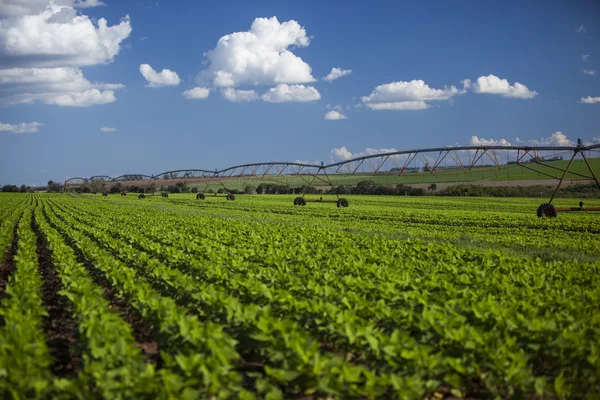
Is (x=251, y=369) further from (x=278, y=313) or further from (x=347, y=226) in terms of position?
(x=347, y=226)

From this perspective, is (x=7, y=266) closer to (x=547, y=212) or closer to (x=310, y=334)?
(x=310, y=334)

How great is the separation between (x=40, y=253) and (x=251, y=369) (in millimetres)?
11666

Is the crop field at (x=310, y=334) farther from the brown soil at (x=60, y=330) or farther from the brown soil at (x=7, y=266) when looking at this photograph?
the brown soil at (x=7, y=266)

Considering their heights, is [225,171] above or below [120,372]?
above

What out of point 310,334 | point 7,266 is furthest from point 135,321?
point 7,266

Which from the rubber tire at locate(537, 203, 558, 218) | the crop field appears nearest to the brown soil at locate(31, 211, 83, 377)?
the crop field

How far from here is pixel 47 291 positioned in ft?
32.3

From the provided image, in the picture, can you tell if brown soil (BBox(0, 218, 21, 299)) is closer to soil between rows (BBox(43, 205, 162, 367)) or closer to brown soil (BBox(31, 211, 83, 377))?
brown soil (BBox(31, 211, 83, 377))

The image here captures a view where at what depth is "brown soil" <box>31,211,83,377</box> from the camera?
586 cm

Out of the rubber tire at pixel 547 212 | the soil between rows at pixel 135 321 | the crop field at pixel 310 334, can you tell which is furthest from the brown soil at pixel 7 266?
the rubber tire at pixel 547 212

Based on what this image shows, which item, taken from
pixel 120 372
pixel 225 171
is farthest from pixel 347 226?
pixel 225 171

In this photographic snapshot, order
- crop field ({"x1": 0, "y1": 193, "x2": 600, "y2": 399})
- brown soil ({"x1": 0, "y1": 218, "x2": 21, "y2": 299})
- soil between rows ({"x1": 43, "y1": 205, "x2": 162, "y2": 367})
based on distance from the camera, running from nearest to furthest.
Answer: crop field ({"x1": 0, "y1": 193, "x2": 600, "y2": 399})
soil between rows ({"x1": 43, "y1": 205, "x2": 162, "y2": 367})
brown soil ({"x1": 0, "y1": 218, "x2": 21, "y2": 299})

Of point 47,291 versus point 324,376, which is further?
point 47,291

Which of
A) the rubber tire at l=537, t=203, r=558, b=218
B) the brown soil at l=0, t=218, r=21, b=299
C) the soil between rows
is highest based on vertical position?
the rubber tire at l=537, t=203, r=558, b=218
